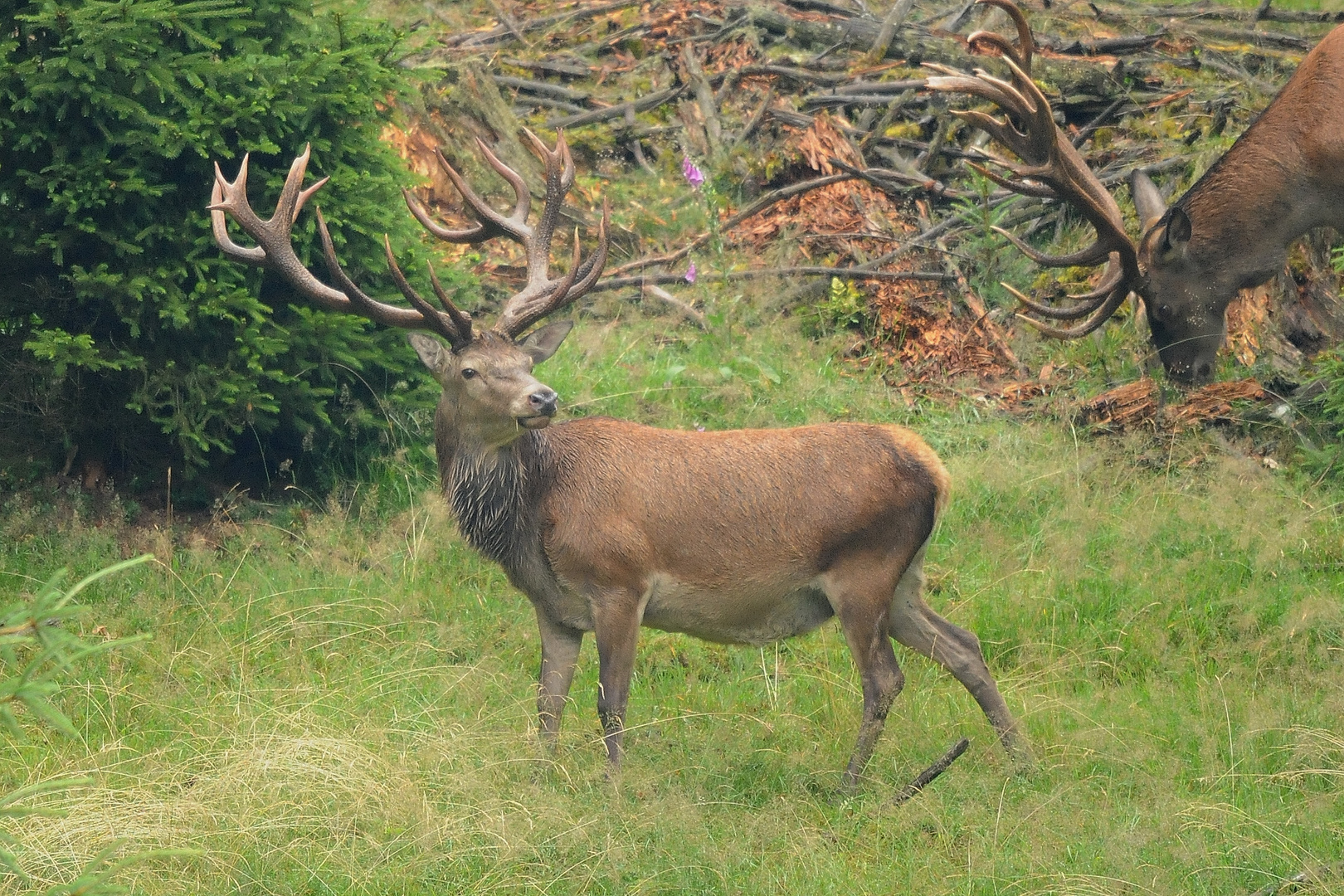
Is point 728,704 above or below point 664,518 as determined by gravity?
below

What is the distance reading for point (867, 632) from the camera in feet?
19.4

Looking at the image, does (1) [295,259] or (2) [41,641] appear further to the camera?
(1) [295,259]

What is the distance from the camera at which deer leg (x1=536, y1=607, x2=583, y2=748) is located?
6.19 metres

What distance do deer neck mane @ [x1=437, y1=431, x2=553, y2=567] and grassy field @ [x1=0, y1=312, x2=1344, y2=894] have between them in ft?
2.14

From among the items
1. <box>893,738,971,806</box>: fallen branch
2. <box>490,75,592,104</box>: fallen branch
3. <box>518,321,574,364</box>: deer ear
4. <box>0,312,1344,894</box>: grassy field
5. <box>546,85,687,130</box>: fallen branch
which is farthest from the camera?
<box>490,75,592,104</box>: fallen branch

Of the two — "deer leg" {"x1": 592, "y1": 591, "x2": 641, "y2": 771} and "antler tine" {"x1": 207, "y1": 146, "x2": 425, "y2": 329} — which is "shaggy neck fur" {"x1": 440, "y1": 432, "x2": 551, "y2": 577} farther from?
"antler tine" {"x1": 207, "y1": 146, "x2": 425, "y2": 329}

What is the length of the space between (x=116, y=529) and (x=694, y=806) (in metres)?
3.75

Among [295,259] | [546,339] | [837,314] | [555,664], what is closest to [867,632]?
[555,664]

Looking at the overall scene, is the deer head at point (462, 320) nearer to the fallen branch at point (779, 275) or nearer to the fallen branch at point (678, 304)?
the fallen branch at point (678, 304)

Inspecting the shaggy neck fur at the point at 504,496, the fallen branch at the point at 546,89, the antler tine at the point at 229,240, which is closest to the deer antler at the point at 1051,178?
the shaggy neck fur at the point at 504,496

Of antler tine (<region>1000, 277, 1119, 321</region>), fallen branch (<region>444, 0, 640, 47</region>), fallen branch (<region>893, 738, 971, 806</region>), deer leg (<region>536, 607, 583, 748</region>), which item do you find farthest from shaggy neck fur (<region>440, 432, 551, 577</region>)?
fallen branch (<region>444, 0, 640, 47</region>)

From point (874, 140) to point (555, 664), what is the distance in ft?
20.5

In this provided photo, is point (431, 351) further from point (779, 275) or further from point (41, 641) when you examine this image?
point (779, 275)

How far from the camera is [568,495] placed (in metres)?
6.07
